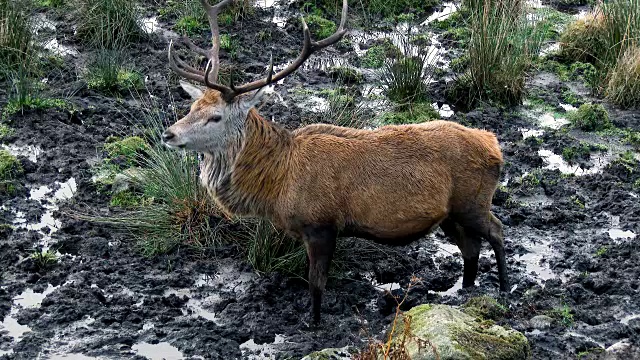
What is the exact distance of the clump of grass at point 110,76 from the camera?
11602mm

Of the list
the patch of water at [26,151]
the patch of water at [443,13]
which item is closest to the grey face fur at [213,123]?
the patch of water at [26,151]

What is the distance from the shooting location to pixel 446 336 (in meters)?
6.73

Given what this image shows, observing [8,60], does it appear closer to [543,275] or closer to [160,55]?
[160,55]

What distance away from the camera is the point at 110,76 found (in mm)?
11586

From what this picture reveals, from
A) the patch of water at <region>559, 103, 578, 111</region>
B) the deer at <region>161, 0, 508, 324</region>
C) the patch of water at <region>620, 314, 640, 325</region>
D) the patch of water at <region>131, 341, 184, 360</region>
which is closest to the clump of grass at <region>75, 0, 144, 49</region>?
the deer at <region>161, 0, 508, 324</region>

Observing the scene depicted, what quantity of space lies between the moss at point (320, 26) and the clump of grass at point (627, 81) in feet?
11.8

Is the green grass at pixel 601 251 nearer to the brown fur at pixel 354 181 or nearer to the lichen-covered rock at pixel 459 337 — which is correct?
the brown fur at pixel 354 181

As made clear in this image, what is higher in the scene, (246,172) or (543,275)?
(246,172)

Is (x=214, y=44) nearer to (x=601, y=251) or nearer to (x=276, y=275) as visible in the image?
(x=276, y=275)

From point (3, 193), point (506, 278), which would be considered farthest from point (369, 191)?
point (3, 193)

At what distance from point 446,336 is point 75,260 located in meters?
3.46

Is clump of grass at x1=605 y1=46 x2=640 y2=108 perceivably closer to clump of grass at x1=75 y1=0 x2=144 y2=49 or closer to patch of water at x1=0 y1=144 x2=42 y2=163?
clump of grass at x1=75 y1=0 x2=144 y2=49

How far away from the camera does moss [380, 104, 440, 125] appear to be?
11297 mm

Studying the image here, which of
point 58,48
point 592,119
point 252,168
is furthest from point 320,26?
point 252,168
